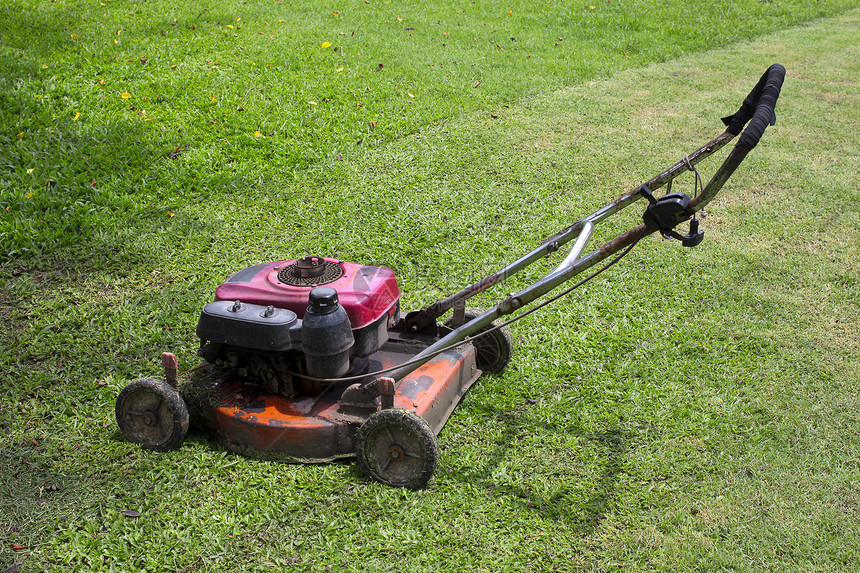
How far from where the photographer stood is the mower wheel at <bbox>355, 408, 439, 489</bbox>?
130 inches

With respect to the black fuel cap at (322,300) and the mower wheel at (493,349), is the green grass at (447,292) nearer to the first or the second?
the mower wheel at (493,349)

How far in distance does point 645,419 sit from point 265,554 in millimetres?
1998

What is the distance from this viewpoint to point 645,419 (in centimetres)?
396

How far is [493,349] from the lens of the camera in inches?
169

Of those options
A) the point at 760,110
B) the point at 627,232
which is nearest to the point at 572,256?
the point at 627,232

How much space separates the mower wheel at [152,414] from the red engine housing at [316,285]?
19.9 inches

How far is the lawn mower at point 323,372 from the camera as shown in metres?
3.32

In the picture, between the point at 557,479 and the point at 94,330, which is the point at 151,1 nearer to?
the point at 94,330

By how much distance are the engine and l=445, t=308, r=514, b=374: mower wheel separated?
664 mm

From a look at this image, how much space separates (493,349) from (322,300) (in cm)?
133

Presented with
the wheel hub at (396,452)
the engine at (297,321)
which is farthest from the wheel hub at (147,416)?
the wheel hub at (396,452)

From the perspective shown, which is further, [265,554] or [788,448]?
[788,448]

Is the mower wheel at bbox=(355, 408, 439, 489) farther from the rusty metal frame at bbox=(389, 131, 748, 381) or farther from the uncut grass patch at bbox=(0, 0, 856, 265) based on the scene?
the uncut grass patch at bbox=(0, 0, 856, 265)

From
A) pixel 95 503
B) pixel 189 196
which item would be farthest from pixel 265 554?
pixel 189 196
